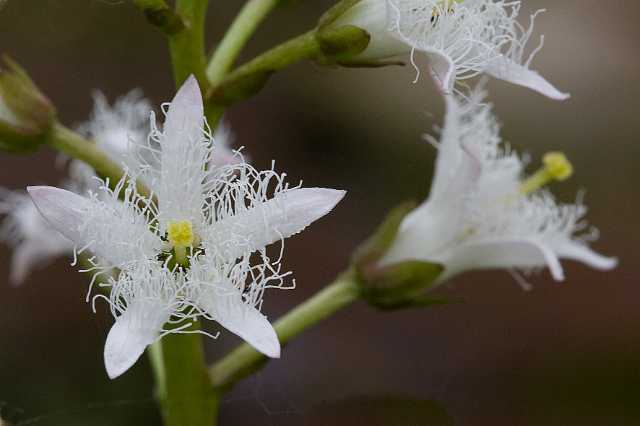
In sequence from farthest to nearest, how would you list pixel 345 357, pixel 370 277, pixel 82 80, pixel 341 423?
pixel 82 80 < pixel 345 357 < pixel 341 423 < pixel 370 277

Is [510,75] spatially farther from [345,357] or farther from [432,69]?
[345,357]

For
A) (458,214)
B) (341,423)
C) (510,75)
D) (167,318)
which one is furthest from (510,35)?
(341,423)

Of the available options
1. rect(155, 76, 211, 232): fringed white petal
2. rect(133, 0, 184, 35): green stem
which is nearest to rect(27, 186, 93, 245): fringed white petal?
rect(155, 76, 211, 232): fringed white petal

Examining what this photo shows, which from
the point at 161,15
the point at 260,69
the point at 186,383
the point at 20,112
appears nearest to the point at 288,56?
the point at 260,69

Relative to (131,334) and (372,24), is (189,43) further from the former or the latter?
(131,334)

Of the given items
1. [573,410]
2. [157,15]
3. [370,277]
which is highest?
[157,15]

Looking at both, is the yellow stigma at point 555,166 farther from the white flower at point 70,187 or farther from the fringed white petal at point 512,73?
the white flower at point 70,187

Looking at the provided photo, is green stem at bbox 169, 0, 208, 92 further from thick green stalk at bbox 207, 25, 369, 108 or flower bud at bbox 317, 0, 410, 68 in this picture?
flower bud at bbox 317, 0, 410, 68
